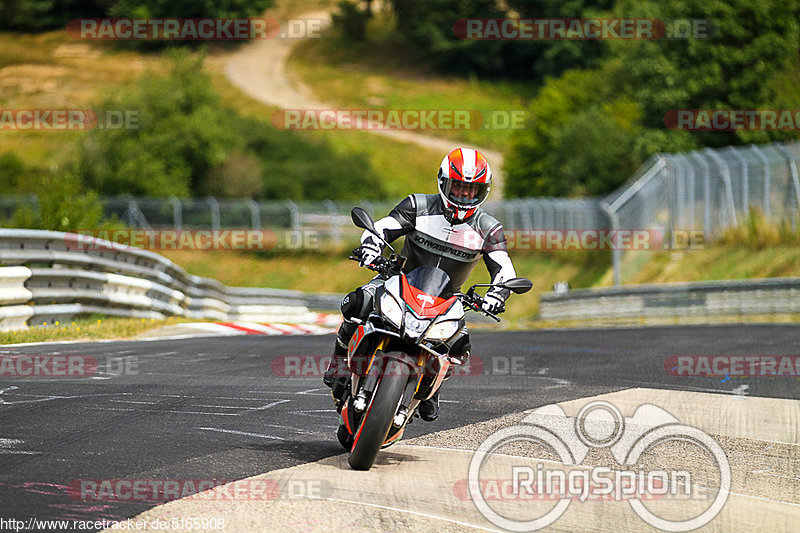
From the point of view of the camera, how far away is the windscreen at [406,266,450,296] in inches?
254

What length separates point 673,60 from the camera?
45188mm

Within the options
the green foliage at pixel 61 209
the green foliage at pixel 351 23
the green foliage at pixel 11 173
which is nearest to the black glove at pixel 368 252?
the green foliage at pixel 61 209

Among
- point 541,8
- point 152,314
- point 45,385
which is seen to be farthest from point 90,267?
point 541,8

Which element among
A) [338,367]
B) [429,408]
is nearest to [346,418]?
[338,367]

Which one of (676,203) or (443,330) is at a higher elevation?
(443,330)

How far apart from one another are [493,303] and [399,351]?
2.49 feet

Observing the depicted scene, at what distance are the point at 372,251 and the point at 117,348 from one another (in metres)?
6.95

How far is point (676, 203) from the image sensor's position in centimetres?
3212

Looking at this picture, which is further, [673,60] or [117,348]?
[673,60]

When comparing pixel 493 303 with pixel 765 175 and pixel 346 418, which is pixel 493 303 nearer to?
pixel 346 418

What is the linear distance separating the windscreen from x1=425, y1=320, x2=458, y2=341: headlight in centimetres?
20

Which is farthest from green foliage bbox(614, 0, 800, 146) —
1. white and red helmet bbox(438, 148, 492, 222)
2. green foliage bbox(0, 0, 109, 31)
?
green foliage bbox(0, 0, 109, 31)

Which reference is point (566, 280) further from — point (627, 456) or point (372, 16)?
point (372, 16)

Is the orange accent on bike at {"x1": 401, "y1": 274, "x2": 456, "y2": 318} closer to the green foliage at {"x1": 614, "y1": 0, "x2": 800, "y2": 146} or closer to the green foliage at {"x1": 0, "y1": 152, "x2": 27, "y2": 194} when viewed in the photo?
the green foliage at {"x1": 614, "y1": 0, "x2": 800, "y2": 146}
